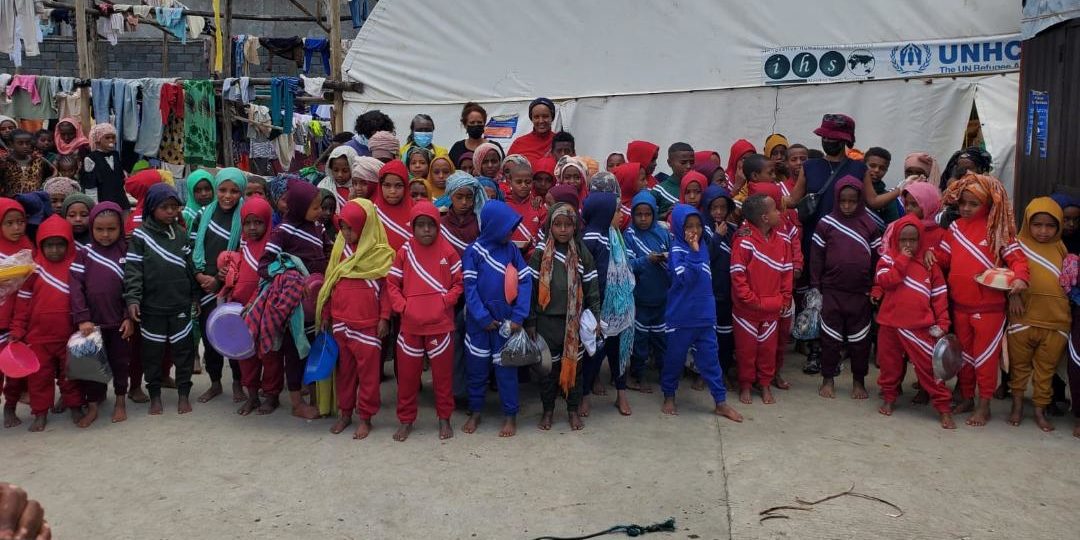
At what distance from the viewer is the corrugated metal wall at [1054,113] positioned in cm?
623

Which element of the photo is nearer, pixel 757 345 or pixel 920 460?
pixel 920 460

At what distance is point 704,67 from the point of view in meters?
8.65

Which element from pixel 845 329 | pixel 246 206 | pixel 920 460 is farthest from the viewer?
pixel 845 329

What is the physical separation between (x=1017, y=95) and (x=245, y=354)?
6.60 meters

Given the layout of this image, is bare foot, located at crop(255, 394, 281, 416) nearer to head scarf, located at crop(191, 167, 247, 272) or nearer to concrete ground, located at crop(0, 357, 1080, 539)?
concrete ground, located at crop(0, 357, 1080, 539)

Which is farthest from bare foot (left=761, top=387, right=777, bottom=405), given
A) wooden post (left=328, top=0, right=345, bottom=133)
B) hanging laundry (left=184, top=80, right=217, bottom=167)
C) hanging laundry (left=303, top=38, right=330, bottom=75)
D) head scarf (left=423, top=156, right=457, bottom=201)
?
hanging laundry (left=303, top=38, right=330, bottom=75)

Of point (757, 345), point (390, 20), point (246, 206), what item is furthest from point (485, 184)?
point (390, 20)

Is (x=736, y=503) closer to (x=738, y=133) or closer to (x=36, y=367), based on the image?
(x=36, y=367)

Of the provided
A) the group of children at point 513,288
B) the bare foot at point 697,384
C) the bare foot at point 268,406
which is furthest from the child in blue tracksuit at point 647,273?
the bare foot at point 268,406

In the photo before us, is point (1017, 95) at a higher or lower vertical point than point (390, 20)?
lower

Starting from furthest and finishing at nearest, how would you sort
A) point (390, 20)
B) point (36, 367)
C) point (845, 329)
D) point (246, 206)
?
point (390, 20) → point (845, 329) → point (246, 206) → point (36, 367)

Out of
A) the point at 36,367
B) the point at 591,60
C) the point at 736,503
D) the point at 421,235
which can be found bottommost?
the point at 736,503

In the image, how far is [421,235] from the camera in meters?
4.86

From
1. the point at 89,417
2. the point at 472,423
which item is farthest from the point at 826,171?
the point at 89,417
